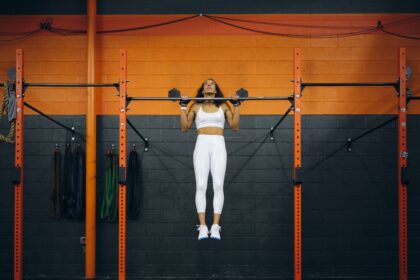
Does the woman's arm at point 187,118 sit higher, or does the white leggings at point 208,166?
the woman's arm at point 187,118

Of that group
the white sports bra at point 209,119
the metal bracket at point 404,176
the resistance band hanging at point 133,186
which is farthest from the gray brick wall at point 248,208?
the metal bracket at point 404,176

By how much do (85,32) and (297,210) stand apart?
3.58 metres

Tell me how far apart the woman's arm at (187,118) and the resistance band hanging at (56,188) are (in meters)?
1.80

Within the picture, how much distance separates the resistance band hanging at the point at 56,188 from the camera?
21.6 feet

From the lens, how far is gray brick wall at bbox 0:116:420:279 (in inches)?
263

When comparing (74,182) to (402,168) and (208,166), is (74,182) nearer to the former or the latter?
(208,166)

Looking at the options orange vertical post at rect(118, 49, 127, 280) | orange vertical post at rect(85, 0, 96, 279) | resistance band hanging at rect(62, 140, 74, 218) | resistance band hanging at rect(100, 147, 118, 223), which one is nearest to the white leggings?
orange vertical post at rect(118, 49, 127, 280)

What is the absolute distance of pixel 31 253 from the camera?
263 inches

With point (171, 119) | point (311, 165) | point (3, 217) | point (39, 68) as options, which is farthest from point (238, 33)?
point (3, 217)

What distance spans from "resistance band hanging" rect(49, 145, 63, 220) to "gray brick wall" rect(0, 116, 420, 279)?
18 centimetres

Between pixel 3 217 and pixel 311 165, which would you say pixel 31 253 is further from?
pixel 311 165

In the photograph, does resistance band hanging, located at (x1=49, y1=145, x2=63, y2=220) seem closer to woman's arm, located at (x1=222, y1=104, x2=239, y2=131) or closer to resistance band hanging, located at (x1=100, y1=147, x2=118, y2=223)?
resistance band hanging, located at (x1=100, y1=147, x2=118, y2=223)

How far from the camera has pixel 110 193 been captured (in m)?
6.63

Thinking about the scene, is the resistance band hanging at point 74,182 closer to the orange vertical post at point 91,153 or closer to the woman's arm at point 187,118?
the orange vertical post at point 91,153
